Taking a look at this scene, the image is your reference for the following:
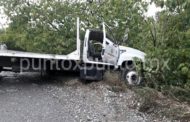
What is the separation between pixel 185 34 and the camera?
8.85 metres

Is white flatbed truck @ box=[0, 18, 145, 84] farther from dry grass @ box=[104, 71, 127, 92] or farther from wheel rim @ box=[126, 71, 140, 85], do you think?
dry grass @ box=[104, 71, 127, 92]

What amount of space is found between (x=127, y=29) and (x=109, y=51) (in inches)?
162

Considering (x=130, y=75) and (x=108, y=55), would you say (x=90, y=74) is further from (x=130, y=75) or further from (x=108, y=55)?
(x=130, y=75)

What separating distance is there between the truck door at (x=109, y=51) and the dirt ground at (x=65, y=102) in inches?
52.3

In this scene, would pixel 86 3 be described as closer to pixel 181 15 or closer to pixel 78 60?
pixel 78 60

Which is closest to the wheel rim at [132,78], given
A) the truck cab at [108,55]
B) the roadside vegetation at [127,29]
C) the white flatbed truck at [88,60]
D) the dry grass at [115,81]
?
the white flatbed truck at [88,60]

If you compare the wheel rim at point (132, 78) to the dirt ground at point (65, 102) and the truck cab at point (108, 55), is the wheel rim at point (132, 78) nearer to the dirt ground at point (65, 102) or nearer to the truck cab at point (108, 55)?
the truck cab at point (108, 55)

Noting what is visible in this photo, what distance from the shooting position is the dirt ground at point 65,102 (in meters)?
7.08

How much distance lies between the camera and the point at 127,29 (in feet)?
51.8

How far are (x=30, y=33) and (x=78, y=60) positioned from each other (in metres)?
7.91

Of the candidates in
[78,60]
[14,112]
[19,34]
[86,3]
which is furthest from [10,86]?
[19,34]

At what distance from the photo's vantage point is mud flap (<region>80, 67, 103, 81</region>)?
11.5m

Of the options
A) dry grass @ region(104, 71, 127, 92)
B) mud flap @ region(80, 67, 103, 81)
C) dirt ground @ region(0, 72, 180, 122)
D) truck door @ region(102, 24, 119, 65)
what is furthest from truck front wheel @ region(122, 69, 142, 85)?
dirt ground @ region(0, 72, 180, 122)

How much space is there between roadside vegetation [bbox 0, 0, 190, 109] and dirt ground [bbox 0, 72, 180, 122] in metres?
1.26
